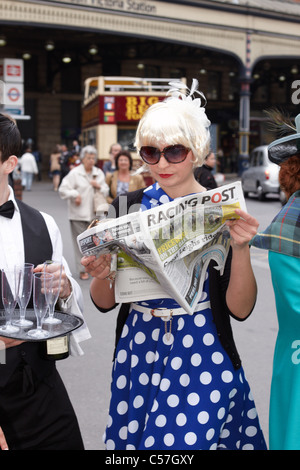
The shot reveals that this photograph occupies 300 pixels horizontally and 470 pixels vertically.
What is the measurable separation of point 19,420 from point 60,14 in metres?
19.2

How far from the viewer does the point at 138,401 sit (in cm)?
229

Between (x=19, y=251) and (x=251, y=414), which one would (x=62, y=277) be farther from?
(x=251, y=414)

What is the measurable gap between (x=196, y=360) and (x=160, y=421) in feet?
A: 0.87

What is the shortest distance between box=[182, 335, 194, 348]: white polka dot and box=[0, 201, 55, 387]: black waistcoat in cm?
57

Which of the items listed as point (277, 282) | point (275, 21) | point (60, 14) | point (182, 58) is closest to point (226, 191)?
point (277, 282)

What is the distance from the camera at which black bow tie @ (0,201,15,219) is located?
232 centimetres

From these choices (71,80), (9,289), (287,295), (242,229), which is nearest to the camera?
(287,295)

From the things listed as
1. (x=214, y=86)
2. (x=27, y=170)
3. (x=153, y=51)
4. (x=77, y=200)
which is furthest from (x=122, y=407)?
(x=214, y=86)

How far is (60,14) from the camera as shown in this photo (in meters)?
19.5

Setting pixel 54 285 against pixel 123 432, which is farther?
pixel 123 432

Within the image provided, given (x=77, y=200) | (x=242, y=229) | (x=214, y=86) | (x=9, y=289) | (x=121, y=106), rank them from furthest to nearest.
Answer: (x=214, y=86) → (x=121, y=106) → (x=77, y=200) → (x=9, y=289) → (x=242, y=229)

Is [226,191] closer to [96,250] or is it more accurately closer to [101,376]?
[96,250]

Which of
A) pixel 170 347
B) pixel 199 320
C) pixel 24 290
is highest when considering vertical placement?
pixel 24 290

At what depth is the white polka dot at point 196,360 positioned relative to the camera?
7.21 ft
